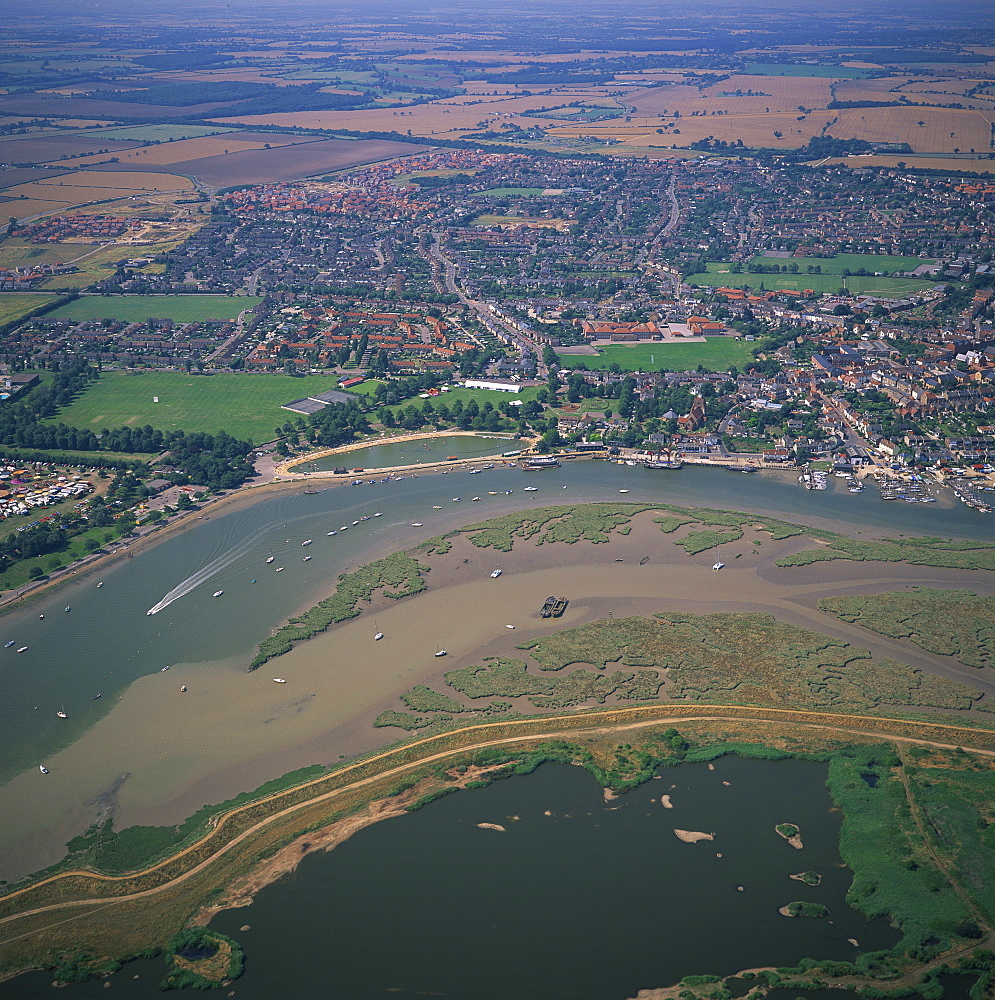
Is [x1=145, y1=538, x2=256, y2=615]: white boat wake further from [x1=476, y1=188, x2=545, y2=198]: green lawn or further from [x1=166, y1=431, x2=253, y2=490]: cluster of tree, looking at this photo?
[x1=476, y1=188, x2=545, y2=198]: green lawn

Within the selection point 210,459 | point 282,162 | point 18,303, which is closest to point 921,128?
point 282,162

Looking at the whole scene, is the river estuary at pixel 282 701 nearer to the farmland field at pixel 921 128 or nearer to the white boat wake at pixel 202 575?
the white boat wake at pixel 202 575

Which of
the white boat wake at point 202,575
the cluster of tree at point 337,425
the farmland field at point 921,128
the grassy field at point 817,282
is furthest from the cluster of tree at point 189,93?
the white boat wake at point 202,575

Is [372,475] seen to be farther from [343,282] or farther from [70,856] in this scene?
[343,282]

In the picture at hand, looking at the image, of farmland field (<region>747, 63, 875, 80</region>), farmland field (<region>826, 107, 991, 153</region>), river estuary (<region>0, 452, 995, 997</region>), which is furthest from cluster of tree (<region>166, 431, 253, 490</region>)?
farmland field (<region>747, 63, 875, 80</region>)

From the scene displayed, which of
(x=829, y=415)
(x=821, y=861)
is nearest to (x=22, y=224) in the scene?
(x=829, y=415)

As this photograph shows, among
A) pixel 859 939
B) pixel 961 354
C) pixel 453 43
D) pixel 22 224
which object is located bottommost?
pixel 859 939

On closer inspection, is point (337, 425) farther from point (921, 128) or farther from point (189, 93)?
point (189, 93)
